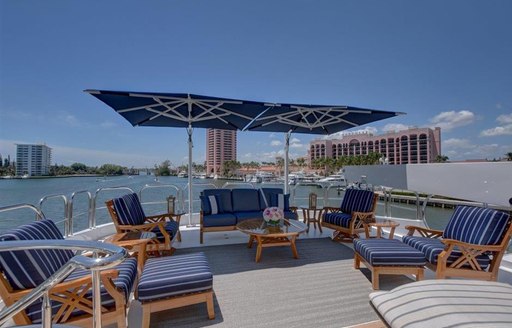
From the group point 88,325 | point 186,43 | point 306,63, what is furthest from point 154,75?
point 88,325

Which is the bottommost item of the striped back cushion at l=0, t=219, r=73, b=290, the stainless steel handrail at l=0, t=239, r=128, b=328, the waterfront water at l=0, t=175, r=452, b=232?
the waterfront water at l=0, t=175, r=452, b=232

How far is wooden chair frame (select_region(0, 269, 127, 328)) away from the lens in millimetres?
1557

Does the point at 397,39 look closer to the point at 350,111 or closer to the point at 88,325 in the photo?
the point at 350,111

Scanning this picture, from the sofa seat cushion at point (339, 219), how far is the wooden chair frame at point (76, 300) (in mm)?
3494

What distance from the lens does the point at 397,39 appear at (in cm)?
859

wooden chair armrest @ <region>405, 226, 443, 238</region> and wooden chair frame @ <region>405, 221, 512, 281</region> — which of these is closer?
wooden chair frame @ <region>405, 221, 512, 281</region>

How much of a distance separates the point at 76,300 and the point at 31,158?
41.4 meters

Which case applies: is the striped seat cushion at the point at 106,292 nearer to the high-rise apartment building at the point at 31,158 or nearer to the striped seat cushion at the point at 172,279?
the striped seat cushion at the point at 172,279

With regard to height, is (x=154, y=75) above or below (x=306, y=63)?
below

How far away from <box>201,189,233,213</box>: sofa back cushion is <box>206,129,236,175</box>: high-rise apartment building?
2754cm

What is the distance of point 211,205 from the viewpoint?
457 centimetres

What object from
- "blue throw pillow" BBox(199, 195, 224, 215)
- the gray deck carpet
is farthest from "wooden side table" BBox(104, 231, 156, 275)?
"blue throw pillow" BBox(199, 195, 224, 215)

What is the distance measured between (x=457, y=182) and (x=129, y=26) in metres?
7.40

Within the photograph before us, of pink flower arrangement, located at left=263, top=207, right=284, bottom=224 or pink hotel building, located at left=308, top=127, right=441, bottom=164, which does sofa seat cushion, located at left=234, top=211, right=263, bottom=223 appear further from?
pink hotel building, located at left=308, top=127, right=441, bottom=164
